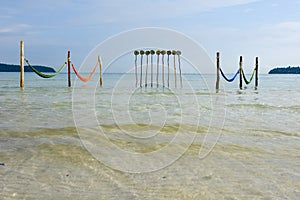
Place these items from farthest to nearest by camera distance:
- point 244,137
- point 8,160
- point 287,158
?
Answer: point 244,137 → point 287,158 → point 8,160

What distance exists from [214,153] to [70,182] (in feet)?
4.87

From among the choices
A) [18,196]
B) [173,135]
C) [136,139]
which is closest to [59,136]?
[136,139]

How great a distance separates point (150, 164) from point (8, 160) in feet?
3.90

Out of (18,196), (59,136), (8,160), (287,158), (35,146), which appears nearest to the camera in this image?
(18,196)

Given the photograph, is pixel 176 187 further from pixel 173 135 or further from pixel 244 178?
pixel 173 135

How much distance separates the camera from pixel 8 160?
255cm

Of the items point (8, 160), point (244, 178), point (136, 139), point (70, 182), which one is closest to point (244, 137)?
point (136, 139)

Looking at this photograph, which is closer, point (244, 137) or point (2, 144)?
point (2, 144)

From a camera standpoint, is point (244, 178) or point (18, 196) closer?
point (18, 196)

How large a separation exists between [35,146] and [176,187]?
1.65 metres

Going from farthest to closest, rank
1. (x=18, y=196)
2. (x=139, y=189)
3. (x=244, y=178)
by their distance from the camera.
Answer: (x=244, y=178)
(x=139, y=189)
(x=18, y=196)

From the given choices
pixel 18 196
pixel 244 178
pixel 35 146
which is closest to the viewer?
pixel 18 196

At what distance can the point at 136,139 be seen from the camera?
145 inches

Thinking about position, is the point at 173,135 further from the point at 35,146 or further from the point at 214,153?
the point at 35,146
